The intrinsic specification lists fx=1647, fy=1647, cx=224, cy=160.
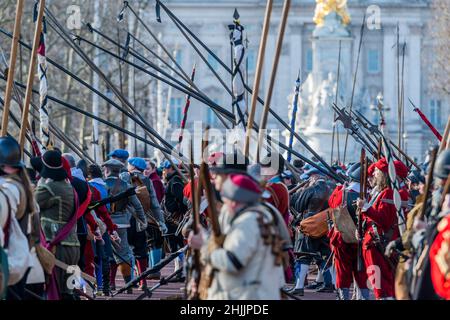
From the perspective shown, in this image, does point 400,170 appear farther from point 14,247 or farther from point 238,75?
point 14,247

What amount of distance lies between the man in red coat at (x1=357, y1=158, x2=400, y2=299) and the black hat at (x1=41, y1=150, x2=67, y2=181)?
3.13m

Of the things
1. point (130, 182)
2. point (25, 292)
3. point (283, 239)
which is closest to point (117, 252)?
point (130, 182)

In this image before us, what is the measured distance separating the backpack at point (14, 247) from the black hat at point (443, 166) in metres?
3.18

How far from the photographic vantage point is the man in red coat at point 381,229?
53.0ft

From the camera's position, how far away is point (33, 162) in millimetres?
15688

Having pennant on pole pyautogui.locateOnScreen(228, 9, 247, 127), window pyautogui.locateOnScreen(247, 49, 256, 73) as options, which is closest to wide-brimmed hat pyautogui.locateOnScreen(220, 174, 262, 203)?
pennant on pole pyautogui.locateOnScreen(228, 9, 247, 127)

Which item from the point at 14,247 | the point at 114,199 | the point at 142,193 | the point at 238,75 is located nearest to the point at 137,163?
the point at 142,193

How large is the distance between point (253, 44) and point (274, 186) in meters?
87.6

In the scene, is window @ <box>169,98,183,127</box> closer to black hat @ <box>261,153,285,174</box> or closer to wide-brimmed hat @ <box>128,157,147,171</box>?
wide-brimmed hat @ <box>128,157,147,171</box>

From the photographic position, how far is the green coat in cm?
1484

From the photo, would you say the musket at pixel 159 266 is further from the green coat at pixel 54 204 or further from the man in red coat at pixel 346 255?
the man in red coat at pixel 346 255

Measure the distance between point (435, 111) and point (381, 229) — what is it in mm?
89464

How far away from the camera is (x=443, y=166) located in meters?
12.4
